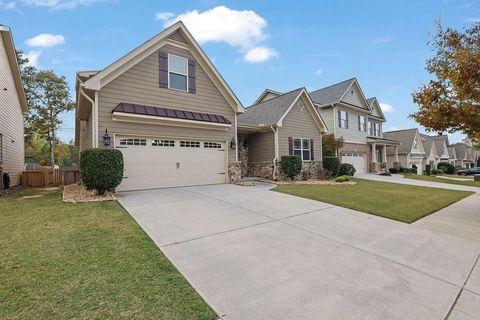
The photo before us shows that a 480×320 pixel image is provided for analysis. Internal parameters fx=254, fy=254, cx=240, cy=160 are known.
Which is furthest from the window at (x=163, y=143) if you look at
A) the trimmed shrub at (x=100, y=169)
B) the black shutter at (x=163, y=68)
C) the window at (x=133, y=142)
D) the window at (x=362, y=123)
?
the window at (x=362, y=123)

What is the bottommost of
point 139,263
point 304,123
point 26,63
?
point 139,263

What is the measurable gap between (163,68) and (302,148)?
9.89 m

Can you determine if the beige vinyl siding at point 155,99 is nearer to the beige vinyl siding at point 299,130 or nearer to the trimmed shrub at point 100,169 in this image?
the trimmed shrub at point 100,169

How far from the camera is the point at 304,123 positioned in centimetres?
1681

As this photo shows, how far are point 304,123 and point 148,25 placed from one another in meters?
10.9

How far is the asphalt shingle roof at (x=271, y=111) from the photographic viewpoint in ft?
51.4

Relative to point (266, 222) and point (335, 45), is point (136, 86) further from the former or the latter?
point (335, 45)

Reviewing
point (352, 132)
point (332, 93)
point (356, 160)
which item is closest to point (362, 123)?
point (352, 132)

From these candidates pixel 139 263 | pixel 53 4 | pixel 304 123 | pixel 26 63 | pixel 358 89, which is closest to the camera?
pixel 139 263

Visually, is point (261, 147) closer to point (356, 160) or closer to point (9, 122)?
point (356, 160)

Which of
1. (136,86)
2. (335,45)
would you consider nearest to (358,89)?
(335,45)

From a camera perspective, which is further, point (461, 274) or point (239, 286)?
point (461, 274)

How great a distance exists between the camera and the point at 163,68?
11227mm

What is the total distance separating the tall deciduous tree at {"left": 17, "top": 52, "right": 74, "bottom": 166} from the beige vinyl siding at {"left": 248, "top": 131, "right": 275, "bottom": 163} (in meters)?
26.7
